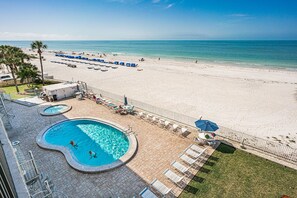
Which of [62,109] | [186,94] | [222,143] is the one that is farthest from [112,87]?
[222,143]

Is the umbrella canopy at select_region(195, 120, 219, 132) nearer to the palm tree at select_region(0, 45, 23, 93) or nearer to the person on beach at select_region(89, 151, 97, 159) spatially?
the person on beach at select_region(89, 151, 97, 159)

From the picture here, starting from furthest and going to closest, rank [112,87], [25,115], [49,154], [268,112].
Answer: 1. [112,87]
2. [268,112]
3. [25,115]
4. [49,154]

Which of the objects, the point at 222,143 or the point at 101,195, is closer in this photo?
the point at 101,195

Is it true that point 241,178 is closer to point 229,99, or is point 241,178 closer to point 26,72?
point 229,99

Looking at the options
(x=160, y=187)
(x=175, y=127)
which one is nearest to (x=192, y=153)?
(x=175, y=127)

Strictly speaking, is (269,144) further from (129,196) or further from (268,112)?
(129,196)

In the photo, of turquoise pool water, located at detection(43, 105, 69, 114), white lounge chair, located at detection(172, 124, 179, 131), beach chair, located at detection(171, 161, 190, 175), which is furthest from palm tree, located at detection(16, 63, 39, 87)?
beach chair, located at detection(171, 161, 190, 175)
